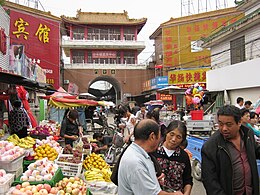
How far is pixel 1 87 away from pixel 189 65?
25.0 m

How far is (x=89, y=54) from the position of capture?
34.4 metres

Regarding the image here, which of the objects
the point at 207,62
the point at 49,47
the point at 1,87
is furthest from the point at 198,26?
the point at 1,87

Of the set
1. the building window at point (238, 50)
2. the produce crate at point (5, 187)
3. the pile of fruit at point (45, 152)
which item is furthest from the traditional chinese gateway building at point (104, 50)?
the produce crate at point (5, 187)

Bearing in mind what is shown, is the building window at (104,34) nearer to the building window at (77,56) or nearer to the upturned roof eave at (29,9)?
the building window at (77,56)

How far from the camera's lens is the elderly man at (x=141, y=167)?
184cm

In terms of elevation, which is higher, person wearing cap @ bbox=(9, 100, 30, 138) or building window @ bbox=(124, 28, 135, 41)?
building window @ bbox=(124, 28, 135, 41)

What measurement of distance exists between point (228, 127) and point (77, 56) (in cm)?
3344

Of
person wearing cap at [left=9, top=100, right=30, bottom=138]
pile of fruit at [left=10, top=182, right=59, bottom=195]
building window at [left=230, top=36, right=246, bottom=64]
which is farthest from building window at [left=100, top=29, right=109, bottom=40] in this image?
pile of fruit at [left=10, top=182, right=59, bottom=195]

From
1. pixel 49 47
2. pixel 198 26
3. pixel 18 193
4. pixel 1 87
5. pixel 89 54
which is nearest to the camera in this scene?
pixel 18 193

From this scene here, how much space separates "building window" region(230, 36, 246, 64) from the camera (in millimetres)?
15672

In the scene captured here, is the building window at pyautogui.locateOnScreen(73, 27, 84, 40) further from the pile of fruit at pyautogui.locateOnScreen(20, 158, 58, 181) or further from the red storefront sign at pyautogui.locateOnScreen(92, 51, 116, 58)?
the pile of fruit at pyautogui.locateOnScreen(20, 158, 58, 181)

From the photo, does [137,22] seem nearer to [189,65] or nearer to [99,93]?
[189,65]

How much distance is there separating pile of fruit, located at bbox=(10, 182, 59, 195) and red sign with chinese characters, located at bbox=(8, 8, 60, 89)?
1956 centimetres

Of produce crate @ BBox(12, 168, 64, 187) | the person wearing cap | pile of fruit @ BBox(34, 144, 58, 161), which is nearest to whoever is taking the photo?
produce crate @ BBox(12, 168, 64, 187)
